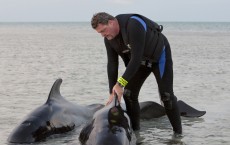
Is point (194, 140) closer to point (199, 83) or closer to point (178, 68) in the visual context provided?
point (199, 83)

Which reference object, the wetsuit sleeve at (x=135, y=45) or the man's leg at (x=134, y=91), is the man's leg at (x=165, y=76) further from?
the wetsuit sleeve at (x=135, y=45)

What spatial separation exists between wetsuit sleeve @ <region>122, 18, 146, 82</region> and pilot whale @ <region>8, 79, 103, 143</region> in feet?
5.77

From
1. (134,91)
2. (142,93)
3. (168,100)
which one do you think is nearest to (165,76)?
(168,100)

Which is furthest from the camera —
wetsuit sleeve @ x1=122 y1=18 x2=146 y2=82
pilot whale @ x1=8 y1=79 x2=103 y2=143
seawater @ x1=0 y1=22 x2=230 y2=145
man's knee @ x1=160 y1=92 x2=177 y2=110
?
seawater @ x1=0 y1=22 x2=230 y2=145

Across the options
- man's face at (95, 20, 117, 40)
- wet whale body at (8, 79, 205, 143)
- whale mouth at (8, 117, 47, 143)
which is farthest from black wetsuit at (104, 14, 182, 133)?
whale mouth at (8, 117, 47, 143)

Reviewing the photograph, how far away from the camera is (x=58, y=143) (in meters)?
7.51

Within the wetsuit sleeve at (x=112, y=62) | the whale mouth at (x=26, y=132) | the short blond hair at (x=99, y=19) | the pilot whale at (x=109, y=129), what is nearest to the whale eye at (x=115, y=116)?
the pilot whale at (x=109, y=129)

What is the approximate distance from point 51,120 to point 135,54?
79.6 inches

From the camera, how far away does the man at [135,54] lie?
656 centimetres

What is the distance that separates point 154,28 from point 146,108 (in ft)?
8.40

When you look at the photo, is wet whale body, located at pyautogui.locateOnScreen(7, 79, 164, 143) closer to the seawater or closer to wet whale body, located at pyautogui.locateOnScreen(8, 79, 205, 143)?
wet whale body, located at pyautogui.locateOnScreen(8, 79, 205, 143)

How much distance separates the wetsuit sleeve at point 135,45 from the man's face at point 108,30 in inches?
9.0

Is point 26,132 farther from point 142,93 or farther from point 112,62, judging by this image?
point 142,93

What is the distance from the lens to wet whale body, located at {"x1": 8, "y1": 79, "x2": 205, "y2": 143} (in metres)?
7.24
